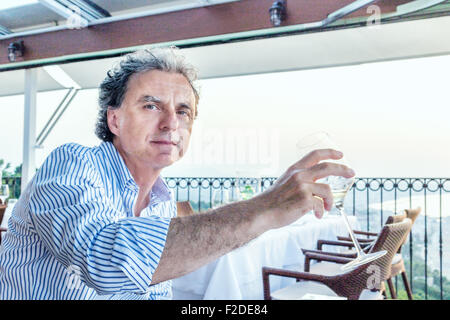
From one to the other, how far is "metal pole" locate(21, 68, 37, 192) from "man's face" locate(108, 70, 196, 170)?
13.8ft

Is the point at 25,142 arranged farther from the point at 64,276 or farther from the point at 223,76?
the point at 64,276

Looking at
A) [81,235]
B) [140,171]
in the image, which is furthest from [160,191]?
[81,235]

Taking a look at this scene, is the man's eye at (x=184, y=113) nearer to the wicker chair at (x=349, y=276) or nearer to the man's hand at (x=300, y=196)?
the man's hand at (x=300, y=196)

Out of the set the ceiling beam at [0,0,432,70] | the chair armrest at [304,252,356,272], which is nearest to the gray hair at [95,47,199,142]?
the chair armrest at [304,252,356,272]

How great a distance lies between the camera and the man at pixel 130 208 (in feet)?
1.39

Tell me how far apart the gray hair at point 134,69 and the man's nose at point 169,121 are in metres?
0.11

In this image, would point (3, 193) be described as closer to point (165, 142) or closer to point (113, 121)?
point (113, 121)

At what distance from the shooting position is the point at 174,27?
10.7 ft

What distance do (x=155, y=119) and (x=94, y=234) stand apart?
32 centimetres

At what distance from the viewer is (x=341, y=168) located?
428 mm

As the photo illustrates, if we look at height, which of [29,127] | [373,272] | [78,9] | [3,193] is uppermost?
[78,9]

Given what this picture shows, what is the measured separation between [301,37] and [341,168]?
2.98 meters

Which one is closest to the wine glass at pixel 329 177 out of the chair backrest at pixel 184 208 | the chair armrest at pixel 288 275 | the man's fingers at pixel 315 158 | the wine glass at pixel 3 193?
the man's fingers at pixel 315 158
